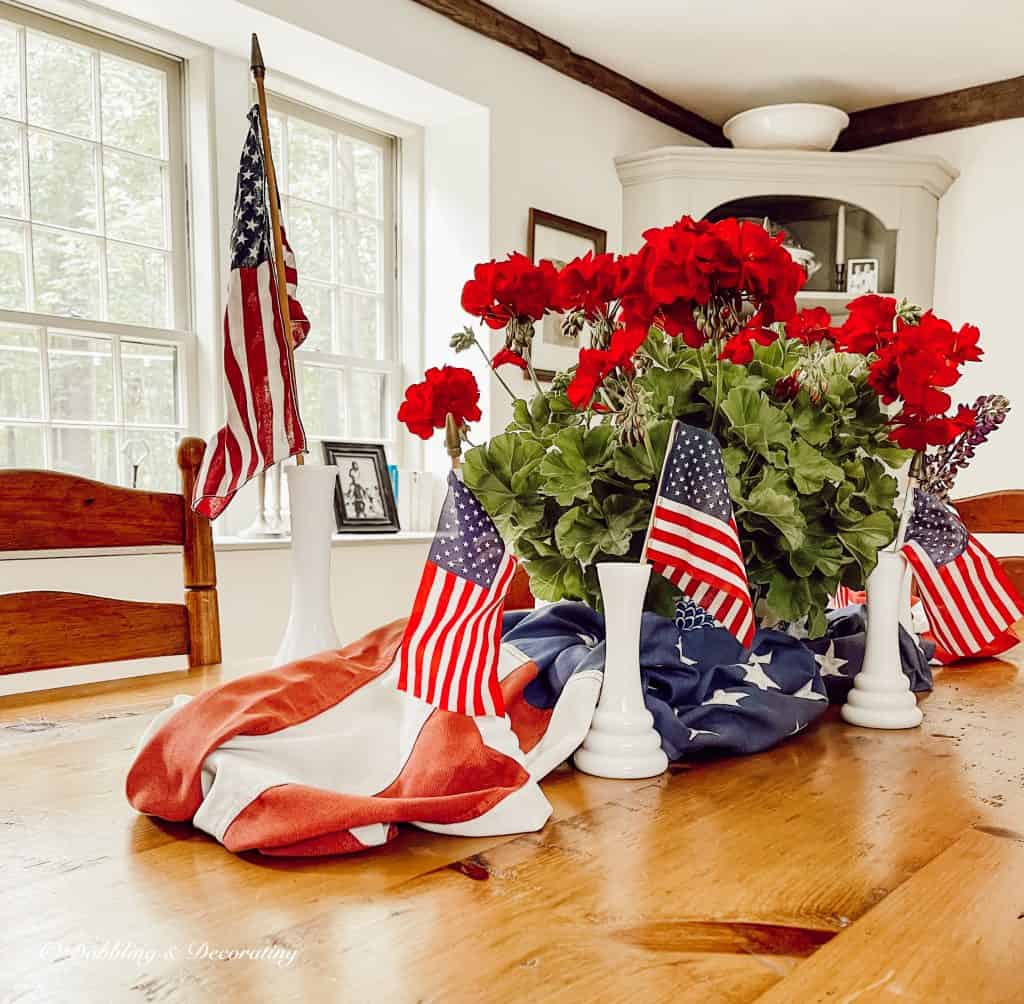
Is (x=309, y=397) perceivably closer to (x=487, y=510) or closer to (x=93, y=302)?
(x=93, y=302)

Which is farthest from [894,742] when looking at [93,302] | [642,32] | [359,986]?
[642,32]

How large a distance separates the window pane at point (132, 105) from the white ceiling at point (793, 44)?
1190 millimetres

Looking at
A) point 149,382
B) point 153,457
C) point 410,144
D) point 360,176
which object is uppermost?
point 410,144

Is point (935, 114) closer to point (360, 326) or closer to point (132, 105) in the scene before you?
point (360, 326)

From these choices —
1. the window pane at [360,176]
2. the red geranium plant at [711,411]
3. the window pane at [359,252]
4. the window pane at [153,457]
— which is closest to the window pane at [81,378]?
the window pane at [153,457]

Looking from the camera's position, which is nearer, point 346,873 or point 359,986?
point 359,986

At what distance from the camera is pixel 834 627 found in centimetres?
122

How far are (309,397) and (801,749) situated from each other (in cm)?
267

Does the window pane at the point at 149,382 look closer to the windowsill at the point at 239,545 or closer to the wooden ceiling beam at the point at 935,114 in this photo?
the windowsill at the point at 239,545

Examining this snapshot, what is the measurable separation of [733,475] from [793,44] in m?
3.15

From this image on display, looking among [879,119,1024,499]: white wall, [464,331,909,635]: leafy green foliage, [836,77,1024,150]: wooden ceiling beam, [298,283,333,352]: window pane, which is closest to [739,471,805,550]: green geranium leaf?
[464,331,909,635]: leafy green foliage

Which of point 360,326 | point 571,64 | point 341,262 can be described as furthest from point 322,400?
point 571,64

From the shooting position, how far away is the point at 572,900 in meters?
0.61

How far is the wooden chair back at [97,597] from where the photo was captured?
1.24 meters
